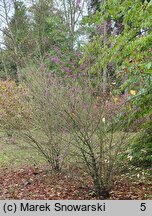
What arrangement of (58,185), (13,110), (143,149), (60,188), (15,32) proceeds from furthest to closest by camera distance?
(15,32) < (13,110) < (143,149) < (58,185) < (60,188)

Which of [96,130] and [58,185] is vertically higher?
[96,130]

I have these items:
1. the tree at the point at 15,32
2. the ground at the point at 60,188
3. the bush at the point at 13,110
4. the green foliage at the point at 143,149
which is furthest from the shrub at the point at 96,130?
the tree at the point at 15,32

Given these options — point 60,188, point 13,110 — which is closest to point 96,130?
point 60,188

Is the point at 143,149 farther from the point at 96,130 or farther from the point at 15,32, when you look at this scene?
the point at 15,32

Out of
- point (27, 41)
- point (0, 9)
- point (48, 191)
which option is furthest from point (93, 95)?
point (0, 9)

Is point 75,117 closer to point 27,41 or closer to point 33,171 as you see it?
point 33,171

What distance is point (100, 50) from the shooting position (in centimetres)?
549

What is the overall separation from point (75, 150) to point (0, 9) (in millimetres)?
17473

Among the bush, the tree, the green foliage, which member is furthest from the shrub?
the tree

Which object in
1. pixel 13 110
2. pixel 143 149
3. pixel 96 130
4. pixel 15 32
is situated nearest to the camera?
pixel 96 130

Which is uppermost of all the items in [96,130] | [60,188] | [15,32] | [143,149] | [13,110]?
[15,32]

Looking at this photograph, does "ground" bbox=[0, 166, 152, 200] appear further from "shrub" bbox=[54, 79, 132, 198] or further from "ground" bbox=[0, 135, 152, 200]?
"shrub" bbox=[54, 79, 132, 198]

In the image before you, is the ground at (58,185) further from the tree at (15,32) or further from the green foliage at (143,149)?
the tree at (15,32)

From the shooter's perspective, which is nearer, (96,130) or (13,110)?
(96,130)
